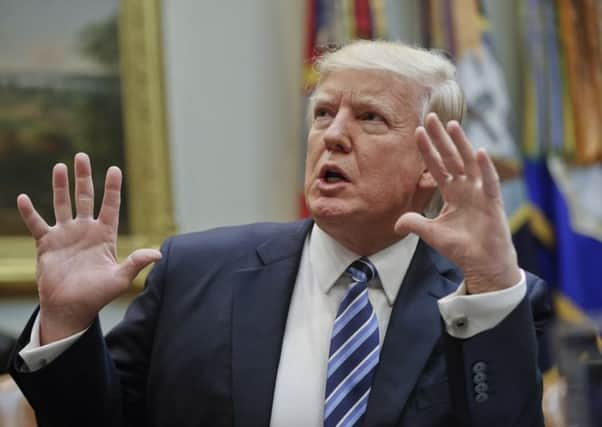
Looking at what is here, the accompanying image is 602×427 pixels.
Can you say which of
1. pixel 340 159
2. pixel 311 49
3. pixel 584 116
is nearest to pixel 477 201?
pixel 340 159

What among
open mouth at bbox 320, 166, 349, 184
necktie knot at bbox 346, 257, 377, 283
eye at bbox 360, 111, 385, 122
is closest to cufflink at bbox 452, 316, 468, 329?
necktie knot at bbox 346, 257, 377, 283

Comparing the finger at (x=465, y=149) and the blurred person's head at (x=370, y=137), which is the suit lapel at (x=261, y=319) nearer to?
the blurred person's head at (x=370, y=137)

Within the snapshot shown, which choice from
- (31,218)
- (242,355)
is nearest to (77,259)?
(31,218)

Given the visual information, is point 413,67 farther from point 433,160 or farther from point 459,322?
point 459,322

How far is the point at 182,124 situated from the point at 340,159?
2719 mm

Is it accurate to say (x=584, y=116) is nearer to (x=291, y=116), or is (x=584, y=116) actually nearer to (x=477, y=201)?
(x=291, y=116)

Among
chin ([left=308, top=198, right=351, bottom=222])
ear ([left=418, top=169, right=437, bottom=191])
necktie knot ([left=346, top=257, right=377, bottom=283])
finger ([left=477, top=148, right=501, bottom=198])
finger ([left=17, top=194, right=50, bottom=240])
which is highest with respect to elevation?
finger ([left=477, top=148, right=501, bottom=198])

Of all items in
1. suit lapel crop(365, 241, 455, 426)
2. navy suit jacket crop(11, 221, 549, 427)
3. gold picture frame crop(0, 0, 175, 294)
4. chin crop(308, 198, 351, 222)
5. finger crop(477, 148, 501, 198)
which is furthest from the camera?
gold picture frame crop(0, 0, 175, 294)

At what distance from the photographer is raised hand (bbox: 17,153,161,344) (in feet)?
6.51

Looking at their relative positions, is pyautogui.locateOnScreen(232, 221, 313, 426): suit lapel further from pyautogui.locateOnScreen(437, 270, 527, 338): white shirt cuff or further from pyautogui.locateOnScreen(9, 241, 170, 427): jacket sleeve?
pyautogui.locateOnScreen(437, 270, 527, 338): white shirt cuff

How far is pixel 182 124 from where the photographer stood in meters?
4.90

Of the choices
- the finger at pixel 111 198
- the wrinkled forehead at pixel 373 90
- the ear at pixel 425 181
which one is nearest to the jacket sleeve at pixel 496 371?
the ear at pixel 425 181

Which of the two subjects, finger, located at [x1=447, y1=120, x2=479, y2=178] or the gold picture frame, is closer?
finger, located at [x1=447, y1=120, x2=479, y2=178]

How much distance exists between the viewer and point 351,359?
85.5 inches
